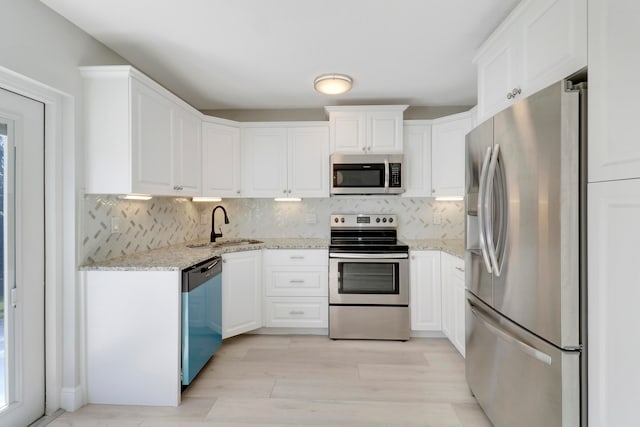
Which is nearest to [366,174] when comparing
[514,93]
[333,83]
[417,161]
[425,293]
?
[417,161]

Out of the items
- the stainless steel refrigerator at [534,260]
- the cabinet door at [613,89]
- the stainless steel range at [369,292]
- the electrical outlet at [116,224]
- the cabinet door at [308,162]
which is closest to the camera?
the cabinet door at [613,89]

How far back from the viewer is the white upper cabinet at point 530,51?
1271mm

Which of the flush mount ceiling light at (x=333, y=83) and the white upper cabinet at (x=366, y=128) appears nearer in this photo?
the flush mount ceiling light at (x=333, y=83)

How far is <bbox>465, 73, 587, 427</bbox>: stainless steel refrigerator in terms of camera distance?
1240mm

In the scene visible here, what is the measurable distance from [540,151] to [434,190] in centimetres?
197

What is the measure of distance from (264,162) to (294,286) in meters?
1.38

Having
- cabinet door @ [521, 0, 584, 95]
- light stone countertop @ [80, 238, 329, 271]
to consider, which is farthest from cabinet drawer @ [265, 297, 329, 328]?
cabinet door @ [521, 0, 584, 95]

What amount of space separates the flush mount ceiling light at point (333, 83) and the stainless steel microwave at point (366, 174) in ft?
2.31

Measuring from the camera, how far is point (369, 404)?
2047mm

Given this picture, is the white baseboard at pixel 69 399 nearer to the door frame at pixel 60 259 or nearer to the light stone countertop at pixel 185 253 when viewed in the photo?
the door frame at pixel 60 259

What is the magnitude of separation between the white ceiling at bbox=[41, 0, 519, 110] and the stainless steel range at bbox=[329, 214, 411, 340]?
5.23 feet

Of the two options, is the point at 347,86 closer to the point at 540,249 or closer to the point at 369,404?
the point at 540,249

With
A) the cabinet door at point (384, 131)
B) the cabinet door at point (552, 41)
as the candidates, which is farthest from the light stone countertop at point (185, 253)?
the cabinet door at point (552, 41)

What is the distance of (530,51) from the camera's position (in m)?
1.55
